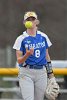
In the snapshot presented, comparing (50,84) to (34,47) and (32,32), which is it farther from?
(32,32)

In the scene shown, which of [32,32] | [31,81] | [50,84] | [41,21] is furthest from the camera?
[41,21]

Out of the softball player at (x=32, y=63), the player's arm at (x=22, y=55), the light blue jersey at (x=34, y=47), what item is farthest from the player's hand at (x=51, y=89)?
the player's arm at (x=22, y=55)

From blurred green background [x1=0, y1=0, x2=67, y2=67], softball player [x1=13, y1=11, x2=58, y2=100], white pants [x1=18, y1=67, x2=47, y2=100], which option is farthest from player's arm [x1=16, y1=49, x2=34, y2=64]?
blurred green background [x1=0, y1=0, x2=67, y2=67]

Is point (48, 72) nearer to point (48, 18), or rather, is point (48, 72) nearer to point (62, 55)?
point (62, 55)

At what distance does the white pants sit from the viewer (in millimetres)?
11836

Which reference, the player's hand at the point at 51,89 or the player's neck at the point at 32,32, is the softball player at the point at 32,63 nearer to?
the player's neck at the point at 32,32

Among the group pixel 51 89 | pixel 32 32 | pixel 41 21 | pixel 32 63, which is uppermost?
pixel 41 21

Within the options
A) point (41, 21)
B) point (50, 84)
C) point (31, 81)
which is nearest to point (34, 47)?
point (31, 81)

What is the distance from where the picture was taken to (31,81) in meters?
11.9

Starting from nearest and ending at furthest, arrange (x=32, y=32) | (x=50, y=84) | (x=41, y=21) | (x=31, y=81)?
(x=31, y=81) < (x=32, y=32) < (x=50, y=84) < (x=41, y=21)

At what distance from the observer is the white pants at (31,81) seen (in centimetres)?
1184

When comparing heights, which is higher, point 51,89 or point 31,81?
point 31,81

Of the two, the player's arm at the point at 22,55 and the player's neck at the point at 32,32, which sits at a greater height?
the player's neck at the point at 32,32

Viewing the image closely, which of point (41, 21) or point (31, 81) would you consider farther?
point (41, 21)
